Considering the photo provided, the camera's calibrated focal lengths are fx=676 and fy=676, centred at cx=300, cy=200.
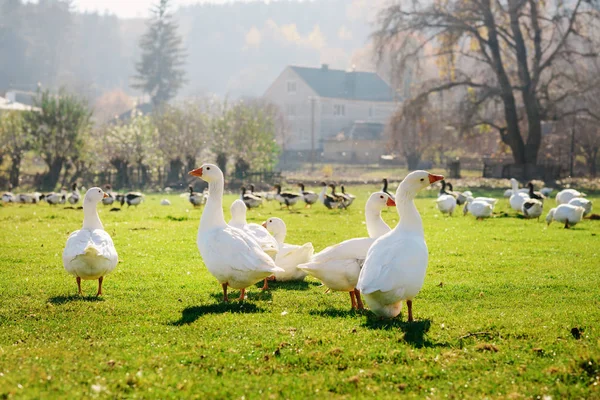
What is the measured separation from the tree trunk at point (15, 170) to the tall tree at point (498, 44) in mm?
25730

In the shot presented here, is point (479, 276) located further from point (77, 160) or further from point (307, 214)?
point (77, 160)

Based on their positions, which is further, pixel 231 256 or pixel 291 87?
pixel 291 87

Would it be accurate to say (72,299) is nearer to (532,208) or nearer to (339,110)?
(532,208)

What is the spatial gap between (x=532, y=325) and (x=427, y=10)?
39428 millimetres

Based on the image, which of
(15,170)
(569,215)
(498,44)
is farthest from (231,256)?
(15,170)

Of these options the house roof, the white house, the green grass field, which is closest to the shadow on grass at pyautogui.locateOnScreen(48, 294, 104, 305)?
the green grass field

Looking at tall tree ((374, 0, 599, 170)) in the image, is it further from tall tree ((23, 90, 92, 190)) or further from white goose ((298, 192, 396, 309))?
white goose ((298, 192, 396, 309))

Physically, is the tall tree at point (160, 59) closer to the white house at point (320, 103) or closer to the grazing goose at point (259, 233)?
the white house at point (320, 103)

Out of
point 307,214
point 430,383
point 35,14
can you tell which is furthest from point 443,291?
point 35,14

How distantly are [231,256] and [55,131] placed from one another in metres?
42.6

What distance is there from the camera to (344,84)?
96.8m

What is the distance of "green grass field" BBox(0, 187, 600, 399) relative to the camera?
228 inches

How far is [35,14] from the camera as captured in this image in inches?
4833

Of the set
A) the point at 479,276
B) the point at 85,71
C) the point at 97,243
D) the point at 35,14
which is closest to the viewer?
the point at 97,243
